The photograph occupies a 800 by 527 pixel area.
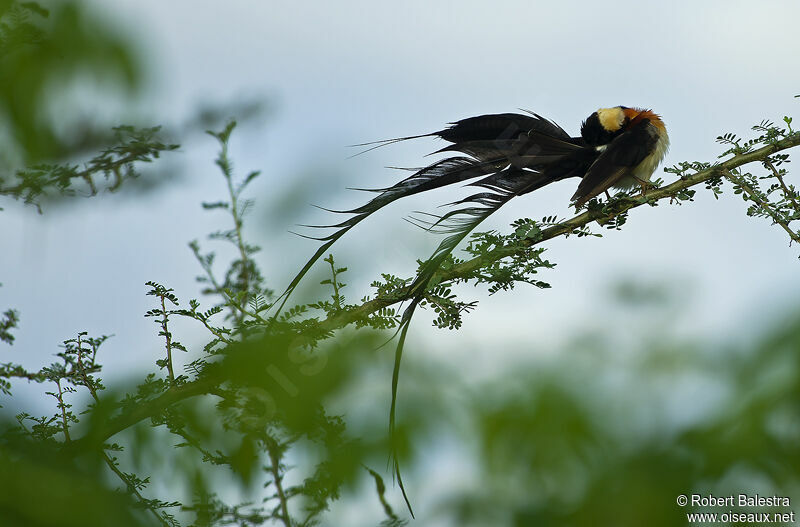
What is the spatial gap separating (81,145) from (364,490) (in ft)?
3.87

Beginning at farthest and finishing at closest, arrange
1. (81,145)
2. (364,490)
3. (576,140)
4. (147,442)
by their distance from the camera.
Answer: (576,140) → (81,145) → (147,442) → (364,490)

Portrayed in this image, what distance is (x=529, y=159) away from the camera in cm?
274

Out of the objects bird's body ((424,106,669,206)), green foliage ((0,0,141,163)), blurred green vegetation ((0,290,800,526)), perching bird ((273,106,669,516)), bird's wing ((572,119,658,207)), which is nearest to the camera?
blurred green vegetation ((0,290,800,526))

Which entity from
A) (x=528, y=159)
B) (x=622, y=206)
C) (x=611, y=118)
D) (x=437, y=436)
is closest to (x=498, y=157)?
(x=528, y=159)

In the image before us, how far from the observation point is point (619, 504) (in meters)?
0.61

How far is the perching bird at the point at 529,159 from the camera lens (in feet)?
7.35

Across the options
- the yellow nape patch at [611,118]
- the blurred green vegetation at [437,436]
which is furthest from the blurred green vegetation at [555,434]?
the yellow nape patch at [611,118]

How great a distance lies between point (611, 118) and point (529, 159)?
86cm

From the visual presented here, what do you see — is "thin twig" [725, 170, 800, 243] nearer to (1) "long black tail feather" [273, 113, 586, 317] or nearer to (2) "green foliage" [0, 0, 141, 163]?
(1) "long black tail feather" [273, 113, 586, 317]

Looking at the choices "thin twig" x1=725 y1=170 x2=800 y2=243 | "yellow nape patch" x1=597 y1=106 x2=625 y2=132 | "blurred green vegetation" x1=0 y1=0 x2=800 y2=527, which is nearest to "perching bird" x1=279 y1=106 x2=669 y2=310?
"yellow nape patch" x1=597 y1=106 x2=625 y2=132

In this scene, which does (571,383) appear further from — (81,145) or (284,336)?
(81,145)

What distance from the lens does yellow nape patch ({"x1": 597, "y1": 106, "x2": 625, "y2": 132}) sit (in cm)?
331

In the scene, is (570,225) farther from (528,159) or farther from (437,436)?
(437,436)

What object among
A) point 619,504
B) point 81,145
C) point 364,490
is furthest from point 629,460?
point 81,145
